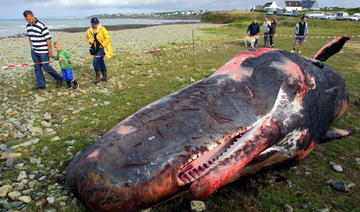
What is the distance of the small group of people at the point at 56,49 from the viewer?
764cm

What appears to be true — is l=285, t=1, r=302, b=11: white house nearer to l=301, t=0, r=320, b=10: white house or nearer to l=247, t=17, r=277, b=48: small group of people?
l=301, t=0, r=320, b=10: white house

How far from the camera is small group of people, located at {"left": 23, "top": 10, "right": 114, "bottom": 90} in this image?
7641mm

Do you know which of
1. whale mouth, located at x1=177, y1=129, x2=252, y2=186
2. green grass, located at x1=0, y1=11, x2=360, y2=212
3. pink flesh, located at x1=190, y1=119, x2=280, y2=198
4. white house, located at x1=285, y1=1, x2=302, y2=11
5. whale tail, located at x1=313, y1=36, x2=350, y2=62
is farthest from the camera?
white house, located at x1=285, y1=1, x2=302, y2=11

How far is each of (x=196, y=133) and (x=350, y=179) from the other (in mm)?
2526

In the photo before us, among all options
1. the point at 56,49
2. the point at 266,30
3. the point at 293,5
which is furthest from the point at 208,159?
the point at 293,5

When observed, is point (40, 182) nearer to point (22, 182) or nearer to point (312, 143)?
point (22, 182)

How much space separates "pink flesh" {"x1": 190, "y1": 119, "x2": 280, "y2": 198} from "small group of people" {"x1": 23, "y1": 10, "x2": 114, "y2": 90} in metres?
6.76

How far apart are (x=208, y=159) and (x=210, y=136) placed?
257 millimetres

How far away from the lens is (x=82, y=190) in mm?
2533

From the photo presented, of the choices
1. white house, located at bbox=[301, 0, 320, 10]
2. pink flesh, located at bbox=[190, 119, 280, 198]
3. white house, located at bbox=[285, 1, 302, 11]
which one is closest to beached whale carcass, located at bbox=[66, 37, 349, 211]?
pink flesh, located at bbox=[190, 119, 280, 198]

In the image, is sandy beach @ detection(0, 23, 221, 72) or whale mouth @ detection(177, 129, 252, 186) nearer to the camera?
whale mouth @ detection(177, 129, 252, 186)

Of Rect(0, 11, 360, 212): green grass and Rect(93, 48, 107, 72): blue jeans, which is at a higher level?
Rect(93, 48, 107, 72): blue jeans

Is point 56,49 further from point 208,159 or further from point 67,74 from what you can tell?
point 208,159

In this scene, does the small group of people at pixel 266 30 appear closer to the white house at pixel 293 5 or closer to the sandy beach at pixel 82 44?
the sandy beach at pixel 82 44
